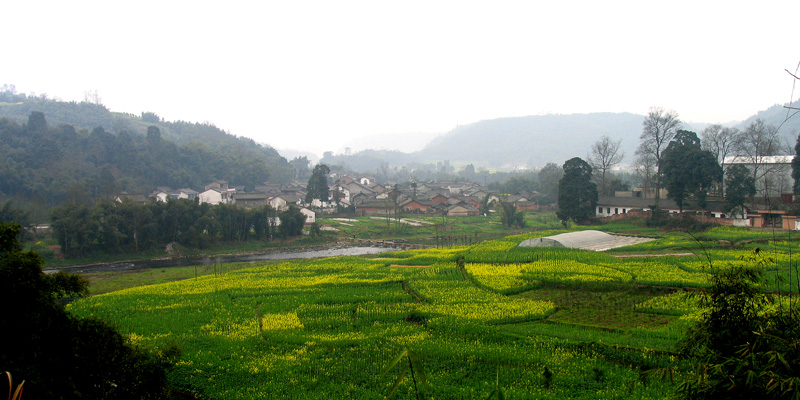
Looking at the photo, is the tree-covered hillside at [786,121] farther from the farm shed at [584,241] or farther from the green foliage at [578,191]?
the green foliage at [578,191]

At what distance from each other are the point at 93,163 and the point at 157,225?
39.0 m

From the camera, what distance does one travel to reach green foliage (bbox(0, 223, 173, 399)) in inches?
357

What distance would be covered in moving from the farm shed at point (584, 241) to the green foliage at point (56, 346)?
26.5 m

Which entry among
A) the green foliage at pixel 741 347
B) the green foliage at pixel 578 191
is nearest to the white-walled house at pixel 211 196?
the green foliage at pixel 578 191

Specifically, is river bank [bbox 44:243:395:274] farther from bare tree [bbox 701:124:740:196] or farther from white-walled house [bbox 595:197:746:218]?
bare tree [bbox 701:124:740:196]

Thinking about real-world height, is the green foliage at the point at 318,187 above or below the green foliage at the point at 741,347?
above

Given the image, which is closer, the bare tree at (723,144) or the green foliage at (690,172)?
the green foliage at (690,172)

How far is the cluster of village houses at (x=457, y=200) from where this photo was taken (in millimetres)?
41375

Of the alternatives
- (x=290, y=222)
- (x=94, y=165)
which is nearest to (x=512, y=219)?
(x=290, y=222)

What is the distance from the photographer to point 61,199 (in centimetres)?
5822

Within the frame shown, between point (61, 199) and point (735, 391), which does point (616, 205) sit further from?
point (61, 199)

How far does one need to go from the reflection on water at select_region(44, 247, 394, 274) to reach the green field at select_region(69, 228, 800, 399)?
12591mm

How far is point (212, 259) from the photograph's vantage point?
41.0 meters

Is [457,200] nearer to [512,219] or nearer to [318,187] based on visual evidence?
[512,219]
